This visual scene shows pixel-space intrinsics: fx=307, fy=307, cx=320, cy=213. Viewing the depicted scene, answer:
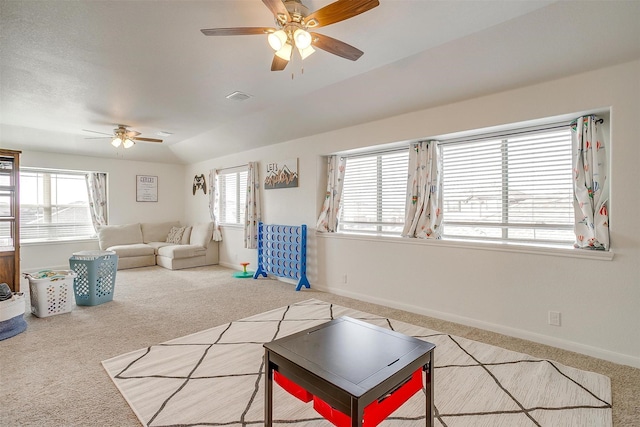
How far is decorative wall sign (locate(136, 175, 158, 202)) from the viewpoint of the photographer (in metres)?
7.29

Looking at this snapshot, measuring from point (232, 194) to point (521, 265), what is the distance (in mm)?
5428

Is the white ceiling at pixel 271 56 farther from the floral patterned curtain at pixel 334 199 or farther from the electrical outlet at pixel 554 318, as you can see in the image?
the electrical outlet at pixel 554 318

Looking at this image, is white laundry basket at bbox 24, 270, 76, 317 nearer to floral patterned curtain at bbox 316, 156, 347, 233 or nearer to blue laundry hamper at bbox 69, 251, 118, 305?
blue laundry hamper at bbox 69, 251, 118, 305

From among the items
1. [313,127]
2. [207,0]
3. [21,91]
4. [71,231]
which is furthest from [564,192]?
[71,231]

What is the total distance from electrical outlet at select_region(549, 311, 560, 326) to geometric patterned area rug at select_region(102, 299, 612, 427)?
477mm

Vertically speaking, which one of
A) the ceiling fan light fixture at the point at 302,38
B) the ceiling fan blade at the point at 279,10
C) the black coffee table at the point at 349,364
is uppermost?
the ceiling fan blade at the point at 279,10

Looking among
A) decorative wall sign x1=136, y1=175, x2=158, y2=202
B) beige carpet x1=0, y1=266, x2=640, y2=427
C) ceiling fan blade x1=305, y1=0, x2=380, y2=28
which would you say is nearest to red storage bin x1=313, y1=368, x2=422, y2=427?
beige carpet x1=0, y1=266, x2=640, y2=427

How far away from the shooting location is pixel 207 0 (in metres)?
2.05

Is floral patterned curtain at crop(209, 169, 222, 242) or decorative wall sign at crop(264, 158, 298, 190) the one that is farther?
floral patterned curtain at crop(209, 169, 222, 242)

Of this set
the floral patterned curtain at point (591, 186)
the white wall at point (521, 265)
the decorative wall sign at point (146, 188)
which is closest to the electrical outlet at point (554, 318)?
the white wall at point (521, 265)

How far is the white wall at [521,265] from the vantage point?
2436 mm

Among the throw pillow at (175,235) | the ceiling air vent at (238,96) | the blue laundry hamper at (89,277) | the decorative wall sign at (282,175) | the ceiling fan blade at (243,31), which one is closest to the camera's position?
the ceiling fan blade at (243,31)

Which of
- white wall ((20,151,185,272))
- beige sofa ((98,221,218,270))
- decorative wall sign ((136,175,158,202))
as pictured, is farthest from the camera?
decorative wall sign ((136,175,158,202))

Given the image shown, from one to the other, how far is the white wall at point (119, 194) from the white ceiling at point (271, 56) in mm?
1930
